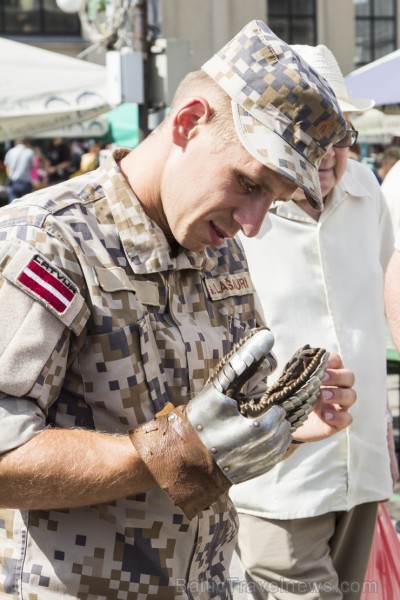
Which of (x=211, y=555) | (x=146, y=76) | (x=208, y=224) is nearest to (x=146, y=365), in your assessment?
(x=208, y=224)

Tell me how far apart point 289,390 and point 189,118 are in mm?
563

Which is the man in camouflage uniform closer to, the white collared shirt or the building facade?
the white collared shirt

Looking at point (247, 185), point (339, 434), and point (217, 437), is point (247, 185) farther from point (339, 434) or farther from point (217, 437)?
point (339, 434)

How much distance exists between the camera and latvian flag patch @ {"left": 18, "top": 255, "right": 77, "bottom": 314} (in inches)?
72.3

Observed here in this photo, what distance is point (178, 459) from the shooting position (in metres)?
1.82

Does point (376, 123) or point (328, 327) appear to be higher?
point (328, 327)

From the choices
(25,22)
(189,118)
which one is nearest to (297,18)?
(25,22)

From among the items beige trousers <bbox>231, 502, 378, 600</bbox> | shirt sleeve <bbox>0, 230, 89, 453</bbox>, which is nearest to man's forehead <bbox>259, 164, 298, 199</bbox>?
shirt sleeve <bbox>0, 230, 89, 453</bbox>

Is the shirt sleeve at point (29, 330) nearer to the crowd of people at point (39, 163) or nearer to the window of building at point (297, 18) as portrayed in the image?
the crowd of people at point (39, 163)

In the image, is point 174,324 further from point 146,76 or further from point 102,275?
point 146,76

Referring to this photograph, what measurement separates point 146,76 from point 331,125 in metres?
7.37

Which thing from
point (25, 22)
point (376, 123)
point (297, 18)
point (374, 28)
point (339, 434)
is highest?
point (339, 434)

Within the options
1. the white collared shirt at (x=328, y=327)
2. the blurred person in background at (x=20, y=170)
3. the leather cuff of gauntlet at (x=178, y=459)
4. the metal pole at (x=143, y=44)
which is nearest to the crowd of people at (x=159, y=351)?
the leather cuff of gauntlet at (x=178, y=459)

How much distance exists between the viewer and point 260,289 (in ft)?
11.5
